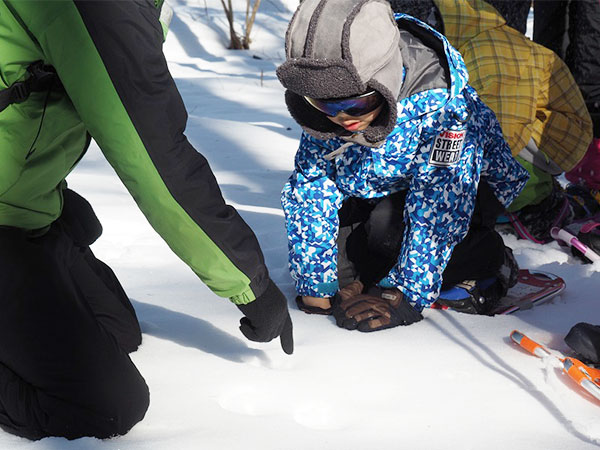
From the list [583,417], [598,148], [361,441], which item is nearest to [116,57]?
[361,441]

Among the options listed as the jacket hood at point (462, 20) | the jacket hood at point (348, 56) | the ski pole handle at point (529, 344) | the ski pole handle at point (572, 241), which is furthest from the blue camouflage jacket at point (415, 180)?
the jacket hood at point (462, 20)

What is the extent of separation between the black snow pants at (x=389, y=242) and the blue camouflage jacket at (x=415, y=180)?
6 cm

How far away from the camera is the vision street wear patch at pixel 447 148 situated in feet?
6.69

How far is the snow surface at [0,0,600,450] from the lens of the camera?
152cm

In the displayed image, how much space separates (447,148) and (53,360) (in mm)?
1144

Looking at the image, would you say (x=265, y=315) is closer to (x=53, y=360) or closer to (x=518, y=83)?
(x=53, y=360)

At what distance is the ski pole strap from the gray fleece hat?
58cm

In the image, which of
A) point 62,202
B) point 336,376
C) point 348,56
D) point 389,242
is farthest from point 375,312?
point 62,202

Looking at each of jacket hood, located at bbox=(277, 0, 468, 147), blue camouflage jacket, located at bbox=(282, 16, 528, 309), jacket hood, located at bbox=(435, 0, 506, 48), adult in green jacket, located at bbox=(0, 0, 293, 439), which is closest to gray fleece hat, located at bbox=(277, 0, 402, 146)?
jacket hood, located at bbox=(277, 0, 468, 147)

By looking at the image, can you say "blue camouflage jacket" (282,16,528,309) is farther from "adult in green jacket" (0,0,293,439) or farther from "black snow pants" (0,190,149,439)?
"black snow pants" (0,190,149,439)

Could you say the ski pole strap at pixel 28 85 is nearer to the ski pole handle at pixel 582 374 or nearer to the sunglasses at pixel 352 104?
the sunglasses at pixel 352 104

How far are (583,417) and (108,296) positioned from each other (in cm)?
119

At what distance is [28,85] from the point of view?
1.44 m

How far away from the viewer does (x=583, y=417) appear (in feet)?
5.23
